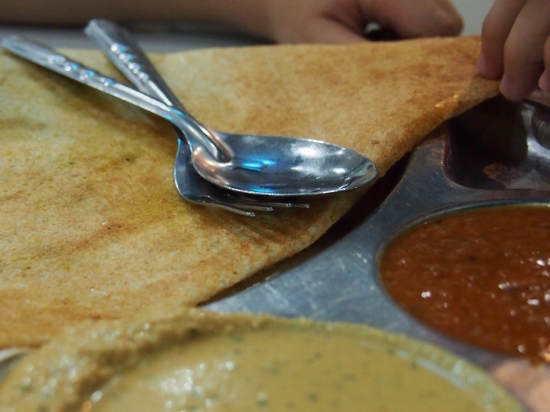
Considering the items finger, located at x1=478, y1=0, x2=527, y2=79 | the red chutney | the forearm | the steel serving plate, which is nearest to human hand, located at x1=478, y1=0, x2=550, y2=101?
finger, located at x1=478, y1=0, x2=527, y2=79

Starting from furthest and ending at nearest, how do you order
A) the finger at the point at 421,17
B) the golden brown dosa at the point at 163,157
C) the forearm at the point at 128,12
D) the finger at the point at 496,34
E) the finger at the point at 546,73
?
the forearm at the point at 128,12 < the finger at the point at 421,17 < the finger at the point at 496,34 < the finger at the point at 546,73 < the golden brown dosa at the point at 163,157

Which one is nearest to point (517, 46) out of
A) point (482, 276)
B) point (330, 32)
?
point (482, 276)

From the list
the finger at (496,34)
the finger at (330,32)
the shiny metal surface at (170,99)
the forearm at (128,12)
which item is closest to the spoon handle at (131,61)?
the shiny metal surface at (170,99)

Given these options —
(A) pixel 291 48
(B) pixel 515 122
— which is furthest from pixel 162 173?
(B) pixel 515 122

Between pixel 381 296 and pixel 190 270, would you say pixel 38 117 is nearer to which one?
pixel 190 270

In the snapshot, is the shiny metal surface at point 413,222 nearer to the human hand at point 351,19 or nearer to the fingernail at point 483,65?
the fingernail at point 483,65

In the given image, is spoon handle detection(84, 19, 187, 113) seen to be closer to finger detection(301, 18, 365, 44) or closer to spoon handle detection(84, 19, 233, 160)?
spoon handle detection(84, 19, 233, 160)
